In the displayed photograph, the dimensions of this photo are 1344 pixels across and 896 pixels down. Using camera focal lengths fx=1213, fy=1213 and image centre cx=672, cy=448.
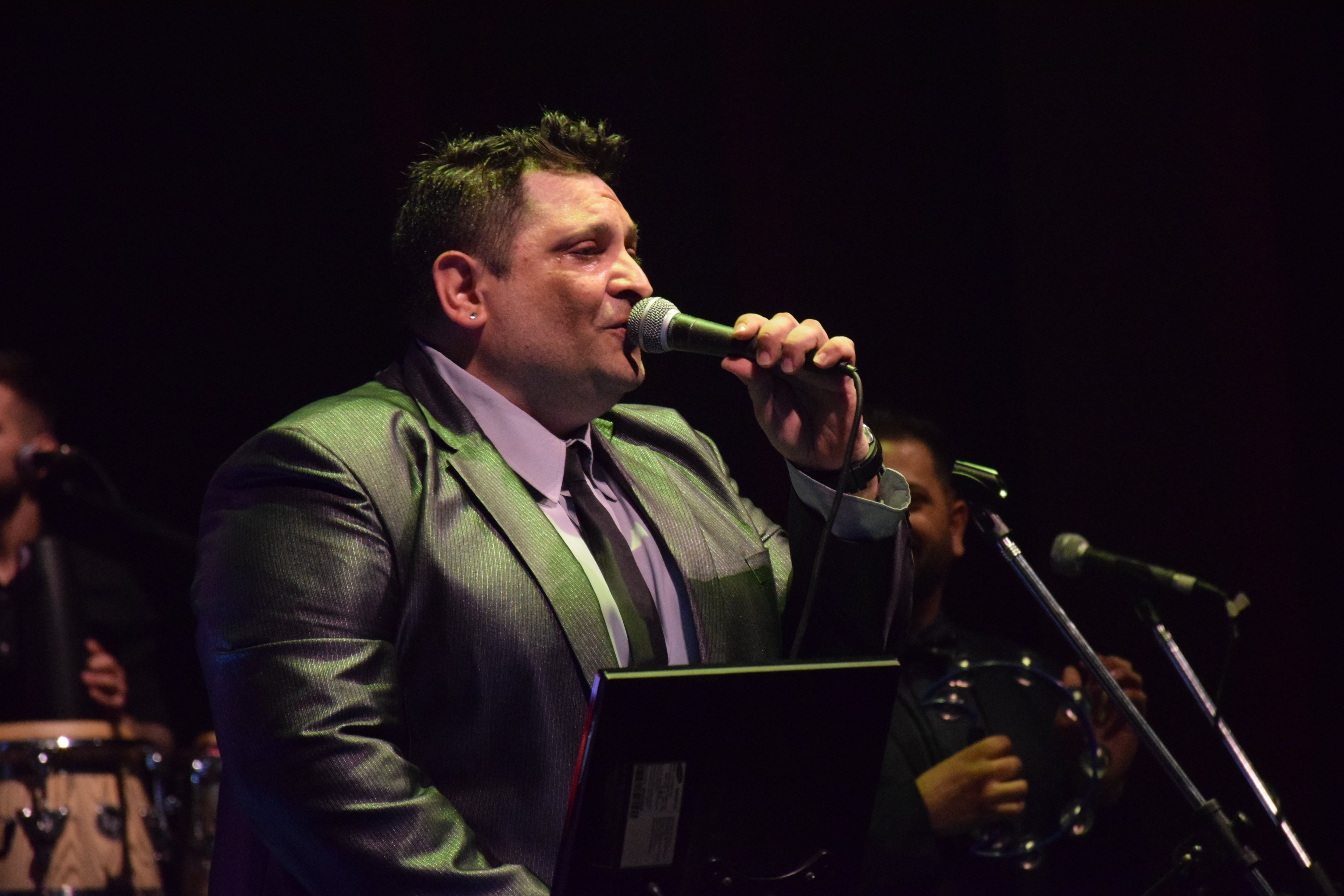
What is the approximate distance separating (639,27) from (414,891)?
2.92 m

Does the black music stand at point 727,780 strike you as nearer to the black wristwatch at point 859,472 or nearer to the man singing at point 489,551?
the man singing at point 489,551

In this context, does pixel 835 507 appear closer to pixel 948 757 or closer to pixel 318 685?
pixel 318 685

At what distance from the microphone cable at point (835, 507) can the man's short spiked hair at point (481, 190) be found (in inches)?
24.0

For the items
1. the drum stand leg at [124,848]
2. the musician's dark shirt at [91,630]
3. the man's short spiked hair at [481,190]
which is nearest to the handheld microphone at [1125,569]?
the man's short spiked hair at [481,190]

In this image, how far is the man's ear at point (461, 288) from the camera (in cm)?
200

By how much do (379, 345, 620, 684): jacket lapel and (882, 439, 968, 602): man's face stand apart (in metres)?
1.57

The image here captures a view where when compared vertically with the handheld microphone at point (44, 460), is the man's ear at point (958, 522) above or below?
below

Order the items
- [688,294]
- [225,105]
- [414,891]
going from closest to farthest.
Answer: [414,891] < [688,294] < [225,105]

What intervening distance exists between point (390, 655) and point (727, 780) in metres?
0.50

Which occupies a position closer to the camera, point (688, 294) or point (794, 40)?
point (688, 294)

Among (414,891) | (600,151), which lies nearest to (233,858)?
(414,891)

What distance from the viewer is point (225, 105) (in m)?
3.78

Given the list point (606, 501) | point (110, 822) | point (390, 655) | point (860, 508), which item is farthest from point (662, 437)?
point (110, 822)

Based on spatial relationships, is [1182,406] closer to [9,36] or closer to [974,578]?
[974,578]
